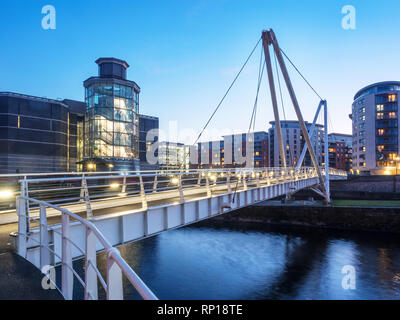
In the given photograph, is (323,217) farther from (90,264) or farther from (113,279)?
(113,279)

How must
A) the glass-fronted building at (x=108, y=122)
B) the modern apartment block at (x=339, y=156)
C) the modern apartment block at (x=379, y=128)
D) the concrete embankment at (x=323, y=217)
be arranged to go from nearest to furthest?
the concrete embankment at (x=323, y=217) < the glass-fronted building at (x=108, y=122) < the modern apartment block at (x=379, y=128) < the modern apartment block at (x=339, y=156)

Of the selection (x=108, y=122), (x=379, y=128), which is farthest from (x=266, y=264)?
(x=379, y=128)

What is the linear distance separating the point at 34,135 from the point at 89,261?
161 ft

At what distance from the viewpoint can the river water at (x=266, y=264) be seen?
55.3ft

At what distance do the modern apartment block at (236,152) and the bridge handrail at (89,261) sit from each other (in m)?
104

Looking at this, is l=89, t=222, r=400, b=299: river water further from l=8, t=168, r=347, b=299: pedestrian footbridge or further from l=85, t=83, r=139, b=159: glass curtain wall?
l=85, t=83, r=139, b=159: glass curtain wall

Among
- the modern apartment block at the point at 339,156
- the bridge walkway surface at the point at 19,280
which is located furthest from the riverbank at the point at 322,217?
the modern apartment block at the point at 339,156

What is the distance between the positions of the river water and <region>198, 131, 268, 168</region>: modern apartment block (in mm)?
81066

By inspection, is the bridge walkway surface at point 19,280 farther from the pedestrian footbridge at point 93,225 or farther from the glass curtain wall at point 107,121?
the glass curtain wall at point 107,121

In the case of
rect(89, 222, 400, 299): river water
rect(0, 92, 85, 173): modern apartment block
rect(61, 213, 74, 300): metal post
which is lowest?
rect(89, 222, 400, 299): river water

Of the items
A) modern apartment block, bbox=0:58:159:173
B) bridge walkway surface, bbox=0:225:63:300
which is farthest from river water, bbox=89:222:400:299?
modern apartment block, bbox=0:58:159:173

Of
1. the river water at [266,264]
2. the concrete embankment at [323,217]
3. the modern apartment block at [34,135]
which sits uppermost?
the modern apartment block at [34,135]

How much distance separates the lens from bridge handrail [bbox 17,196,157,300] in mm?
2163

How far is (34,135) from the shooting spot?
1751 inches
